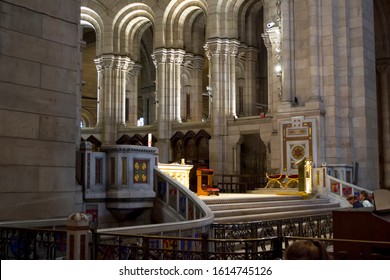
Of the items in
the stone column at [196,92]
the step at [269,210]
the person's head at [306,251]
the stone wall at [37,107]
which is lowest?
the step at [269,210]

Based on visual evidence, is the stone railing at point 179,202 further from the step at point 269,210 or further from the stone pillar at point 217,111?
the stone pillar at point 217,111

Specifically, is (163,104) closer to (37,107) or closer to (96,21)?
(96,21)

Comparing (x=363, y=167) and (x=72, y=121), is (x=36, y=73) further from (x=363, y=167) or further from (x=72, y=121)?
(x=363, y=167)

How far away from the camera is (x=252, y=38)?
995 inches

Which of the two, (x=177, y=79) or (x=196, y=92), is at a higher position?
(x=177, y=79)

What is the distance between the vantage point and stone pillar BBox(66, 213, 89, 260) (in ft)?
18.8

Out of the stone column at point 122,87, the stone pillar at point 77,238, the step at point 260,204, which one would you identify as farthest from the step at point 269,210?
the stone column at point 122,87

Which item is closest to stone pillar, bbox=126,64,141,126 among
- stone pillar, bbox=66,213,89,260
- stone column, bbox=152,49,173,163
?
stone column, bbox=152,49,173,163

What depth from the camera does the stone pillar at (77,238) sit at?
18.8 ft

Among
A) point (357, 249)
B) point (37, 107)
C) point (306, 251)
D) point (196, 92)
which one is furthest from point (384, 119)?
point (306, 251)

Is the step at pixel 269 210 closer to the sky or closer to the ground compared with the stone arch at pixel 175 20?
closer to the ground

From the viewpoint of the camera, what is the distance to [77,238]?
5.75 m

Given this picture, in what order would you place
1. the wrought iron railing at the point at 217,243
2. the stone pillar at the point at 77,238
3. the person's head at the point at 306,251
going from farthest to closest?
1. the stone pillar at the point at 77,238
2. the wrought iron railing at the point at 217,243
3. the person's head at the point at 306,251

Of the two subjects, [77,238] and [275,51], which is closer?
[77,238]
